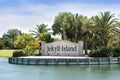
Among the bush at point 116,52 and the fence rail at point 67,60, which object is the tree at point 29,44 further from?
the bush at point 116,52

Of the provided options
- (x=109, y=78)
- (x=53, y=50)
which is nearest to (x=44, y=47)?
(x=53, y=50)

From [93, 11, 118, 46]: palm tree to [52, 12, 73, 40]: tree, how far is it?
52.4ft

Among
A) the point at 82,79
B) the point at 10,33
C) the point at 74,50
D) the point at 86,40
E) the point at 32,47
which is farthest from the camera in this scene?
the point at 10,33

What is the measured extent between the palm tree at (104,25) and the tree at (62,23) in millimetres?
15968

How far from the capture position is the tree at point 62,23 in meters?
89.2

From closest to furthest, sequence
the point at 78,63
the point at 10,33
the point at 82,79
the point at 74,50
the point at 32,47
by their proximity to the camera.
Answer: the point at 82,79, the point at 78,63, the point at 74,50, the point at 32,47, the point at 10,33

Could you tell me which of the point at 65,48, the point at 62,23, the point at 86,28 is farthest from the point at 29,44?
the point at 65,48

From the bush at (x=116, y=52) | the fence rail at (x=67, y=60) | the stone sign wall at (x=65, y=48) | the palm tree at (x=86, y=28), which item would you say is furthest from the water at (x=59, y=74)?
the palm tree at (x=86, y=28)

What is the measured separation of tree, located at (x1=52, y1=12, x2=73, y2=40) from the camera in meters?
89.2

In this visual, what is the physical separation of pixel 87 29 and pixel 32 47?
12.6 meters

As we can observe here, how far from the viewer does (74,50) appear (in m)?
69.9

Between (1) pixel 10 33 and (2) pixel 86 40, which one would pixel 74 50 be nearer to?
(2) pixel 86 40

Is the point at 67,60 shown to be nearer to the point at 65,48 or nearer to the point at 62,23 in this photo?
the point at 65,48

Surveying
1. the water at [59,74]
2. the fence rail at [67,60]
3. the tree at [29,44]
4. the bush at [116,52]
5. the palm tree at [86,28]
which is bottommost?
the water at [59,74]
